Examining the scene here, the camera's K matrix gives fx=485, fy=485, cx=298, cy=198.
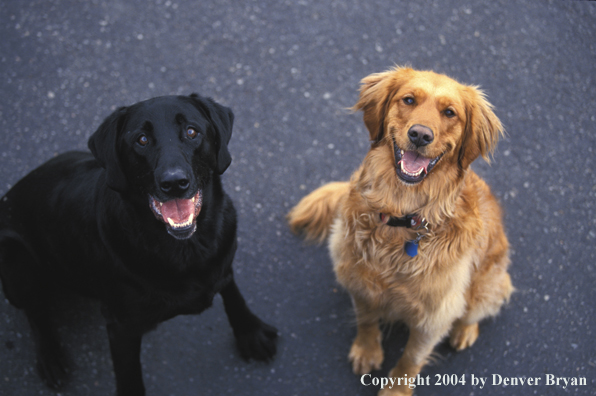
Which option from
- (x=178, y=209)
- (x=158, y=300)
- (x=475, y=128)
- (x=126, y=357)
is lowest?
(x=126, y=357)

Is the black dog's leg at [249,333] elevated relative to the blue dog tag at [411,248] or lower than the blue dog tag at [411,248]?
lower

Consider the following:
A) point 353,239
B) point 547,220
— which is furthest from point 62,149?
point 547,220

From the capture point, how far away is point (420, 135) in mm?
2193

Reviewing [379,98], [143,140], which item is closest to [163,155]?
[143,140]

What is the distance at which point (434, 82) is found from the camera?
2.35 m

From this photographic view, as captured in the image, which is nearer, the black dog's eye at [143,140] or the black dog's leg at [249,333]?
the black dog's eye at [143,140]

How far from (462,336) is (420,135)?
1590mm

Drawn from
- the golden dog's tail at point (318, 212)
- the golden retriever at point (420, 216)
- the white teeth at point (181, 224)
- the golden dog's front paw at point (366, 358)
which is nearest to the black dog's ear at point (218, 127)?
the white teeth at point (181, 224)

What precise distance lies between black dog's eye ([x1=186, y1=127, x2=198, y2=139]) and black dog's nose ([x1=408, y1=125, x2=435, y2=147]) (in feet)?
3.24

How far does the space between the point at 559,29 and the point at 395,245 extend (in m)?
3.03

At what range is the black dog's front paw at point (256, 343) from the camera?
120 inches

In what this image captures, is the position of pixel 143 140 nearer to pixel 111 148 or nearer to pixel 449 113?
pixel 111 148

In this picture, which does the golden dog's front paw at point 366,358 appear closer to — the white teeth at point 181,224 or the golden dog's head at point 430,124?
the golden dog's head at point 430,124

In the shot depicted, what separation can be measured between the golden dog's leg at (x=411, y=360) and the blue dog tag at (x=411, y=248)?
0.50 metres
